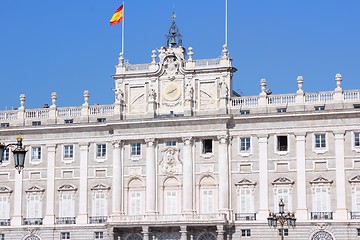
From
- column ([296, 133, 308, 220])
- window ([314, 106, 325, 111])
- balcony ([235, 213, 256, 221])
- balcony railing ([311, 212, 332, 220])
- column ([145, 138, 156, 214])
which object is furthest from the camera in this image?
column ([145, 138, 156, 214])

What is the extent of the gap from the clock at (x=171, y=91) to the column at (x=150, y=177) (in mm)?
3815

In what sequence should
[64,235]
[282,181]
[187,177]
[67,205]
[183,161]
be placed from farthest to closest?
[67,205] < [64,235] < [183,161] < [187,177] < [282,181]

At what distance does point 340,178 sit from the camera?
6091cm

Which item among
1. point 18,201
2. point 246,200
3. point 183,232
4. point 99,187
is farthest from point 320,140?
point 18,201

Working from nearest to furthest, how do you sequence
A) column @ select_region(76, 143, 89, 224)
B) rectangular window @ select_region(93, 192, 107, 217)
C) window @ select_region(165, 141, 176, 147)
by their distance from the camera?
window @ select_region(165, 141, 176, 147), rectangular window @ select_region(93, 192, 107, 217), column @ select_region(76, 143, 89, 224)

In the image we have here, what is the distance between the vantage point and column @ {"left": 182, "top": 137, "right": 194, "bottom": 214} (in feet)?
210

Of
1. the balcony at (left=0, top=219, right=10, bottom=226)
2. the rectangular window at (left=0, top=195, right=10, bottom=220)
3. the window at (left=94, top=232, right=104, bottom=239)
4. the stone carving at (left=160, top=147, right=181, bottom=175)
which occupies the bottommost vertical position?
the window at (left=94, top=232, right=104, bottom=239)

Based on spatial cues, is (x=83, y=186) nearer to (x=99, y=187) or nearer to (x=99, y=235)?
(x=99, y=187)

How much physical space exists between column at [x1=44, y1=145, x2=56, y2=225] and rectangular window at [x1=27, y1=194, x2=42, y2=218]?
3.03 feet

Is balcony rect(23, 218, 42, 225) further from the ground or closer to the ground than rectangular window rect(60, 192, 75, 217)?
closer to the ground

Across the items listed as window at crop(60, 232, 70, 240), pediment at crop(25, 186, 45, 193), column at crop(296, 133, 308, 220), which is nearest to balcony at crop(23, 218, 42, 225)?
window at crop(60, 232, 70, 240)

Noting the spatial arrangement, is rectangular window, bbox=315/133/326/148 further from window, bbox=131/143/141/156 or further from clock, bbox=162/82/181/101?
window, bbox=131/143/141/156

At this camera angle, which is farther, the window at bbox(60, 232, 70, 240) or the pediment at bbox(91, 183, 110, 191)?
the window at bbox(60, 232, 70, 240)

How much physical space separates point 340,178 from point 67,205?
22.7 m
